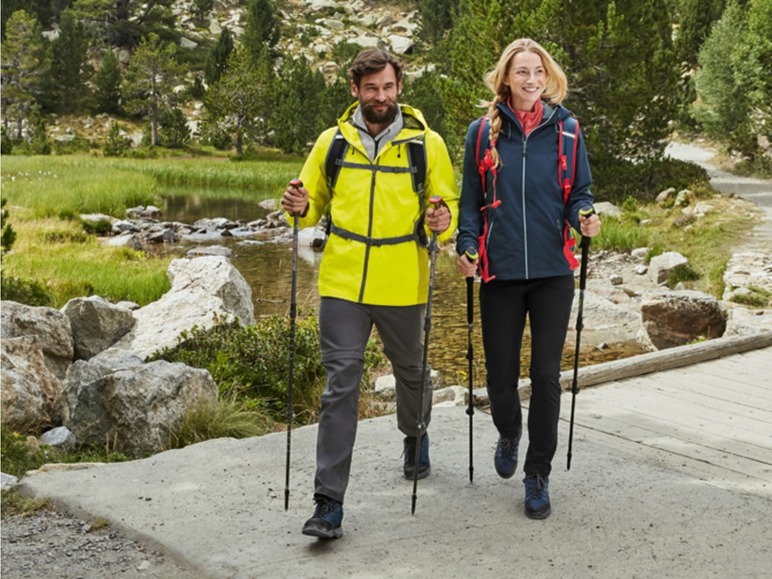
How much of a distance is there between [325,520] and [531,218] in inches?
61.6

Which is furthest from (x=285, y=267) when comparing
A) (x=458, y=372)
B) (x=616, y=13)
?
(x=616, y=13)

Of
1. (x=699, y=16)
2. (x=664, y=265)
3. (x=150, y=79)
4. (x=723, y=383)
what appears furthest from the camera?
(x=150, y=79)

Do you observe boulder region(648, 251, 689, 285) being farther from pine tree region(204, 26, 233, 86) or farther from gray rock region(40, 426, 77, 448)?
pine tree region(204, 26, 233, 86)

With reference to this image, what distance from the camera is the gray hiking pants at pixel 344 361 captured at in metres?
4.38

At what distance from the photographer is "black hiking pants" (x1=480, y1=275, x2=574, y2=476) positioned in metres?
4.57

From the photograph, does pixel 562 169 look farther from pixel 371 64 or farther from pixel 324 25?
pixel 324 25

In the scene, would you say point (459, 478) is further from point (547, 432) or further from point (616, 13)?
point (616, 13)

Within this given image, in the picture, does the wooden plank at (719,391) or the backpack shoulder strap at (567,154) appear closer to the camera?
the backpack shoulder strap at (567,154)

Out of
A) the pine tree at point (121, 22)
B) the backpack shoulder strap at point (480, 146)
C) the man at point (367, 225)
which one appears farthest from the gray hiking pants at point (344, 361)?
the pine tree at point (121, 22)

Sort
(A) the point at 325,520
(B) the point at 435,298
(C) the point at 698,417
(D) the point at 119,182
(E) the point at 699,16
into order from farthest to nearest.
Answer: (E) the point at 699,16, (D) the point at 119,182, (B) the point at 435,298, (C) the point at 698,417, (A) the point at 325,520

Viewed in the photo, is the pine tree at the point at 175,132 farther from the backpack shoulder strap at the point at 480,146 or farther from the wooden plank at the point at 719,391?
the backpack shoulder strap at the point at 480,146

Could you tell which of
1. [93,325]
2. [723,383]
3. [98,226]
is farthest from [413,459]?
[98,226]

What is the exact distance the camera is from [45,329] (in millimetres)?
8914

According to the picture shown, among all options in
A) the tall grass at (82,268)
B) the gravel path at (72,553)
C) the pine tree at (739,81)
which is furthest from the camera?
the pine tree at (739,81)
